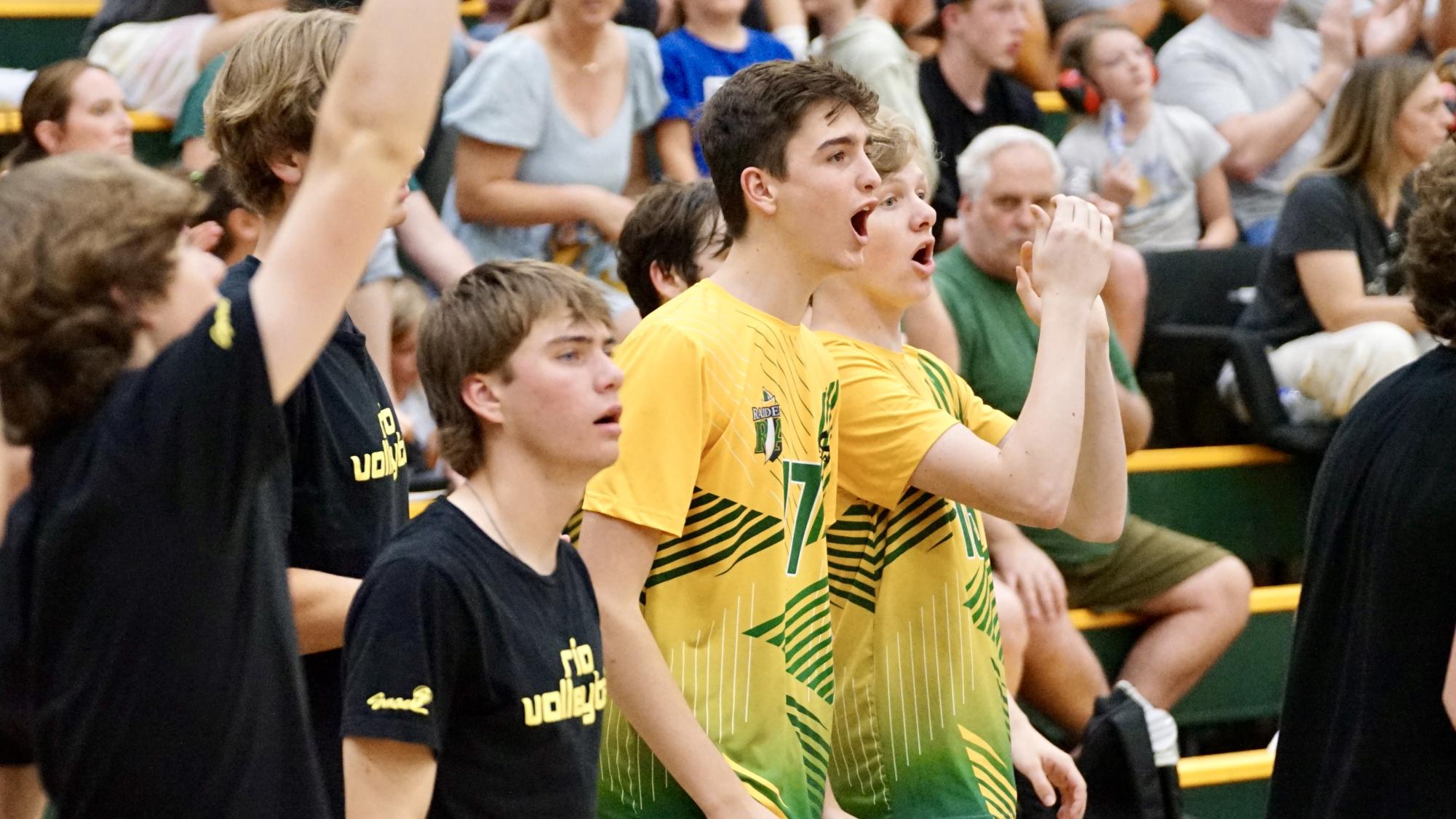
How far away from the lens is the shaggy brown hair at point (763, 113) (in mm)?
2520

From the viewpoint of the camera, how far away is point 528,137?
14.8 feet

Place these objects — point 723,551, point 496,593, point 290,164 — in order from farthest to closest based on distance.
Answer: point 723,551
point 290,164
point 496,593

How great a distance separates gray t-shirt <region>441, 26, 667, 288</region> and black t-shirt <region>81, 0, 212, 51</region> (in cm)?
72

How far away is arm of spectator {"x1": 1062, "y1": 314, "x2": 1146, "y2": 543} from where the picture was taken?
8.70ft

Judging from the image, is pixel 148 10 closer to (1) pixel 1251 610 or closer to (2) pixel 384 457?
(2) pixel 384 457

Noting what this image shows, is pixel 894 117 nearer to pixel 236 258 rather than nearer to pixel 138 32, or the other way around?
pixel 236 258

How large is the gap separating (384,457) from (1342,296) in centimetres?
357

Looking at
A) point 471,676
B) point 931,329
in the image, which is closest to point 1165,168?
point 931,329

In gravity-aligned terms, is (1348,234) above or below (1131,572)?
above

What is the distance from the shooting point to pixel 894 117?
2.81 metres

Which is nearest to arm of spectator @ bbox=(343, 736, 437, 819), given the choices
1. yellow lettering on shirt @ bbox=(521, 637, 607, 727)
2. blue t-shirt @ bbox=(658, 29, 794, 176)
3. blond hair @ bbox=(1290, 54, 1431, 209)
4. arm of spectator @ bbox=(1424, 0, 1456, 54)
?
yellow lettering on shirt @ bbox=(521, 637, 607, 727)

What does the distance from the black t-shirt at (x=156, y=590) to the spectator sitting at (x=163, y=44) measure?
10.4 feet

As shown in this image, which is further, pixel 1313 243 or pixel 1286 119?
pixel 1286 119

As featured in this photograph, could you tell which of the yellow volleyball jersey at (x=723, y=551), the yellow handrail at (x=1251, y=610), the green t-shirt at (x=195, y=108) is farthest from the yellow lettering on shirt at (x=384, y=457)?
the yellow handrail at (x=1251, y=610)
